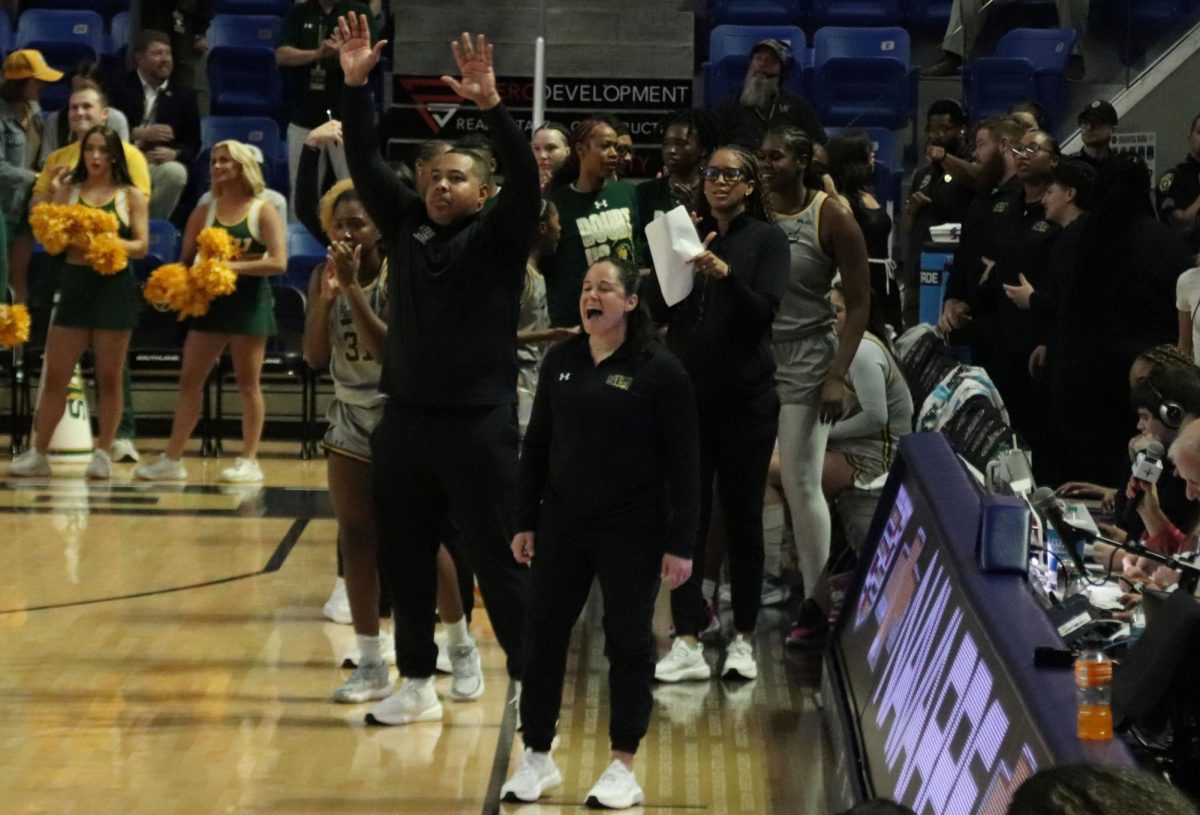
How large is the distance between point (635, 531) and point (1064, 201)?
3198mm

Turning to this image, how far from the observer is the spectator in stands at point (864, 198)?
8180 mm

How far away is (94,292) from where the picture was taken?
10055mm

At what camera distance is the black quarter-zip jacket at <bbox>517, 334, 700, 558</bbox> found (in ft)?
16.5

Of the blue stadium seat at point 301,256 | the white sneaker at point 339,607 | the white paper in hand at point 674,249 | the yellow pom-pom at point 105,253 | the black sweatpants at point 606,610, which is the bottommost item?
the white sneaker at point 339,607

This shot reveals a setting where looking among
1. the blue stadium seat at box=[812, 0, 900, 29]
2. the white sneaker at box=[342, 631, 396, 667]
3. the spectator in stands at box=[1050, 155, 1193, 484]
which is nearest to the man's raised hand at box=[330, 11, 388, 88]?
the white sneaker at box=[342, 631, 396, 667]

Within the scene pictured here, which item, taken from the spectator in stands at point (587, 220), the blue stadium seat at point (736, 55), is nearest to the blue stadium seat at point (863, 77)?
the blue stadium seat at point (736, 55)

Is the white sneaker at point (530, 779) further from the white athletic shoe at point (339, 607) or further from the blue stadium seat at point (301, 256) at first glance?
the blue stadium seat at point (301, 256)

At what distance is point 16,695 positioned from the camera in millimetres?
6168

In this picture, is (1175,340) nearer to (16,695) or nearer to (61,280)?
(16,695)

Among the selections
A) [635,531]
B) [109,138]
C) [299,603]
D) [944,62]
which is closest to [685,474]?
[635,531]

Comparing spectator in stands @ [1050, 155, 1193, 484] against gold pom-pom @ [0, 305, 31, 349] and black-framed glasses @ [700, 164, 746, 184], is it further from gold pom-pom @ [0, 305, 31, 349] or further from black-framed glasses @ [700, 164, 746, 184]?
gold pom-pom @ [0, 305, 31, 349]

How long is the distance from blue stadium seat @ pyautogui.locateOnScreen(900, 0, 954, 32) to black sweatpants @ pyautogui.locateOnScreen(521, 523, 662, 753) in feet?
31.4

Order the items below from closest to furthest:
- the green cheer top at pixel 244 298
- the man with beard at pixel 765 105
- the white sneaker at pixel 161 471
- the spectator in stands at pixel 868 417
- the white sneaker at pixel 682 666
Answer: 1. the white sneaker at pixel 682 666
2. the spectator in stands at pixel 868 417
3. the man with beard at pixel 765 105
4. the green cheer top at pixel 244 298
5. the white sneaker at pixel 161 471

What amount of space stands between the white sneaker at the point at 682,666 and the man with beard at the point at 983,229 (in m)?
2.46
